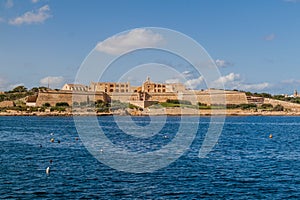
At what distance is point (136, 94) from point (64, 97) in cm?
1984

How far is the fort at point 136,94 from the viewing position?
11844 cm

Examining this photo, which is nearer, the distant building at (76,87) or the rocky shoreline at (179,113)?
the rocky shoreline at (179,113)

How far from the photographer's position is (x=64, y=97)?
12050 centimetres

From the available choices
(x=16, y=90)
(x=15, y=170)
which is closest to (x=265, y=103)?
(x=16, y=90)

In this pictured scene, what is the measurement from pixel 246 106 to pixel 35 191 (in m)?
115

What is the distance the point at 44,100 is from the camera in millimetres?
117875

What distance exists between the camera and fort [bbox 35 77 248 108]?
389 ft

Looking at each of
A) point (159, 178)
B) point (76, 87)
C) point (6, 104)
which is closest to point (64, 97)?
point (76, 87)

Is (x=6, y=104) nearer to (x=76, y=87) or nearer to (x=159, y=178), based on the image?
(x=76, y=87)

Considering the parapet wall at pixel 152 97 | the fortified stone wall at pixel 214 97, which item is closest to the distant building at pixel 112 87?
the parapet wall at pixel 152 97

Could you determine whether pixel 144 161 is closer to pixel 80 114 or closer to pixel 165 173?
pixel 165 173

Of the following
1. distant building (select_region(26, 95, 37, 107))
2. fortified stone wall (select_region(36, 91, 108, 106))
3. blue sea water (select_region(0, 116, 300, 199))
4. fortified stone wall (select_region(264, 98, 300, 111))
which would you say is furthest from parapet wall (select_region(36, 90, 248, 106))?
blue sea water (select_region(0, 116, 300, 199))

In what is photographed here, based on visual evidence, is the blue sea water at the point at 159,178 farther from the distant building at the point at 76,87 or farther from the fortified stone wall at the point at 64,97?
the distant building at the point at 76,87

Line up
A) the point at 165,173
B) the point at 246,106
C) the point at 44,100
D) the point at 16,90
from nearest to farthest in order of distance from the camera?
the point at 165,173 < the point at 44,100 < the point at 246,106 < the point at 16,90
